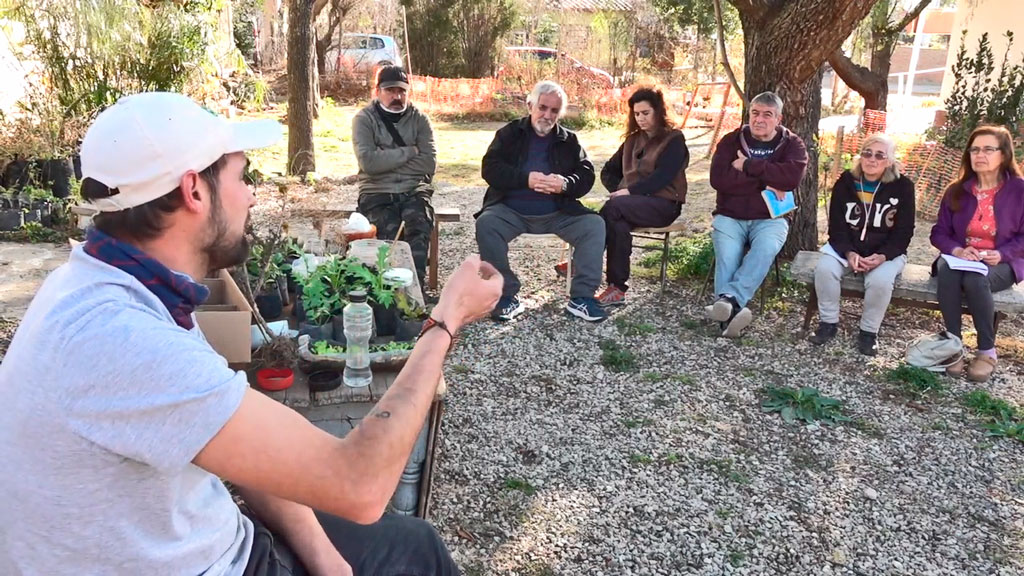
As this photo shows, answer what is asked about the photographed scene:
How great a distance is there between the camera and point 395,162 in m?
5.27

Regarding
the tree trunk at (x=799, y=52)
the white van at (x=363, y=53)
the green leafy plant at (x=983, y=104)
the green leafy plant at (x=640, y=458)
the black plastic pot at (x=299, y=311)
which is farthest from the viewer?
the white van at (x=363, y=53)

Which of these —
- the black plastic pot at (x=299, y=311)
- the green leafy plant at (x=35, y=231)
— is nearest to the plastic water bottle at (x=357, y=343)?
the black plastic pot at (x=299, y=311)

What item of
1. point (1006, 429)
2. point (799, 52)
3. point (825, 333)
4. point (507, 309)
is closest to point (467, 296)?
point (1006, 429)

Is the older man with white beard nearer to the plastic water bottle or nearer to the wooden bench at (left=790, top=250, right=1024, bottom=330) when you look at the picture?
the wooden bench at (left=790, top=250, right=1024, bottom=330)

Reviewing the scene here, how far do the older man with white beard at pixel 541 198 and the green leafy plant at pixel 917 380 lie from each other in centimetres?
169

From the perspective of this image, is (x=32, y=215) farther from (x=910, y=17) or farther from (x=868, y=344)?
(x=910, y=17)

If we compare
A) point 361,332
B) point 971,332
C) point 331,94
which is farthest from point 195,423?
point 331,94

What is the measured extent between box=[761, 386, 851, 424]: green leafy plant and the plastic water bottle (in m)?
2.13

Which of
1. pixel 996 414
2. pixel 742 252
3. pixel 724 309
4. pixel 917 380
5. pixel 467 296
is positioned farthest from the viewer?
pixel 742 252

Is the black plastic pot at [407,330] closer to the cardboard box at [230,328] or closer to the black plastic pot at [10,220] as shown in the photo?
the cardboard box at [230,328]

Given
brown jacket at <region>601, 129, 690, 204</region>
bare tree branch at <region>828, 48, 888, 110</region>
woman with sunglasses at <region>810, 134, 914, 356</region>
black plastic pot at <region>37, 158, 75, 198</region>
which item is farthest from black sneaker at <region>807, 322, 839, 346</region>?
black plastic pot at <region>37, 158, 75, 198</region>

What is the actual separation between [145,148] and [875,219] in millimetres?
4321

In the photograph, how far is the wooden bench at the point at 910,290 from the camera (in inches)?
170

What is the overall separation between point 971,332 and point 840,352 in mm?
1018
